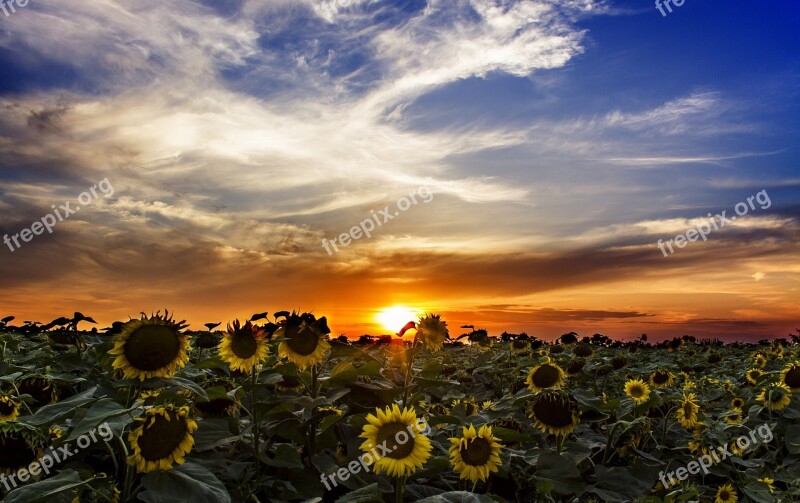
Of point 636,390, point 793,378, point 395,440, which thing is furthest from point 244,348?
point 793,378

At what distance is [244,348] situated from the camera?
4.41 meters

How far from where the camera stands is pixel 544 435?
6062 millimetres

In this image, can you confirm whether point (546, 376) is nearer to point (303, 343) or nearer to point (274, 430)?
point (303, 343)

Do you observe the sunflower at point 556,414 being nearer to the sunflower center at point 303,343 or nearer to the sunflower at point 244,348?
the sunflower center at point 303,343

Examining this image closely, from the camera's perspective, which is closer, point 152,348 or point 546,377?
point 152,348

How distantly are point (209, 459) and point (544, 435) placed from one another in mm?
3446

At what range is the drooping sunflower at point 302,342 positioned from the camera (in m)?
4.59

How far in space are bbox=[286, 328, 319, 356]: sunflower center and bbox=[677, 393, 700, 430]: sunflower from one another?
5.44 meters

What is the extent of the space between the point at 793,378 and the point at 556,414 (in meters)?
5.62

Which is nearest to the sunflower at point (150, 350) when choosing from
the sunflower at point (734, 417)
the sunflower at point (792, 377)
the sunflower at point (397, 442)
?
the sunflower at point (397, 442)

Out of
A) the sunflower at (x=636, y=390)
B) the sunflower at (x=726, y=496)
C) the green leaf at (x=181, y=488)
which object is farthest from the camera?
the sunflower at (x=636, y=390)

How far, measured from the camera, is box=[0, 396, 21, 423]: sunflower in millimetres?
3989

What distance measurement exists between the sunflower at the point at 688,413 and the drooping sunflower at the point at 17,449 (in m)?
7.15

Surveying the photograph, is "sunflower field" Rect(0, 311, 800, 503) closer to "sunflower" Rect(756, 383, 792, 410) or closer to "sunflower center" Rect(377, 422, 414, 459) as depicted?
"sunflower center" Rect(377, 422, 414, 459)
